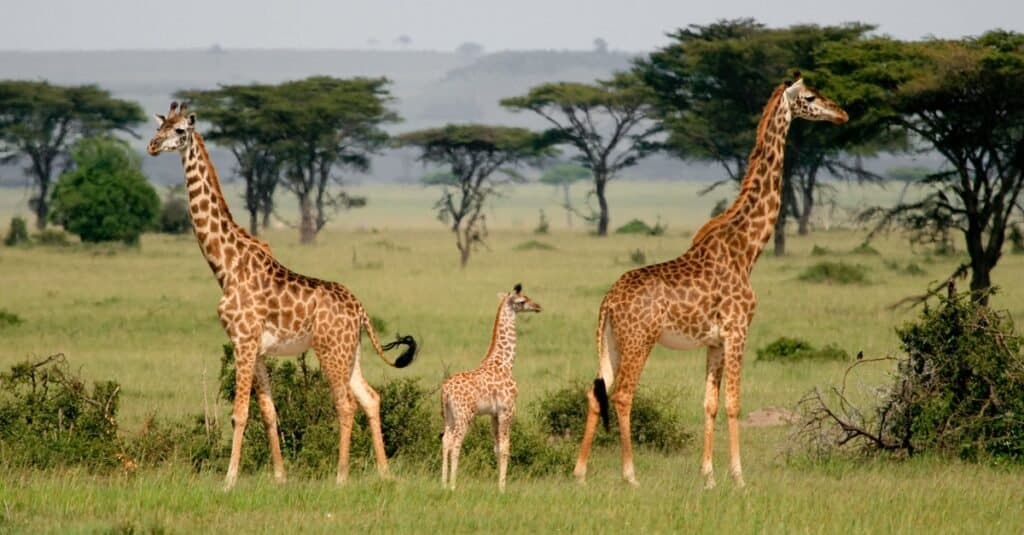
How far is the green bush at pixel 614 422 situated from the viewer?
1272 cm

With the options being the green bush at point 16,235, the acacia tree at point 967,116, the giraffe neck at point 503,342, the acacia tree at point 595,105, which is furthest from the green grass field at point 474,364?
the acacia tree at point 595,105

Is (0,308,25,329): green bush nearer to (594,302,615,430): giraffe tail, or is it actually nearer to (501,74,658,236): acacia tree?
(594,302,615,430): giraffe tail

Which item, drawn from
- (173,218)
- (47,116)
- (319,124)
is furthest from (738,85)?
(47,116)

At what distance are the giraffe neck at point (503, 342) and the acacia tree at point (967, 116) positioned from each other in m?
Result: 12.8

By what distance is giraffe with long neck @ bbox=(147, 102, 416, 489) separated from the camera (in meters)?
9.70

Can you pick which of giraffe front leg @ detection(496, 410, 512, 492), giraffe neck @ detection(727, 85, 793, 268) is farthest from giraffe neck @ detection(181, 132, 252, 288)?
giraffe neck @ detection(727, 85, 793, 268)

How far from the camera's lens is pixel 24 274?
110 feet

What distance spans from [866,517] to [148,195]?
38.2 meters

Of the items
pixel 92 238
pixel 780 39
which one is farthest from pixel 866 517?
pixel 92 238

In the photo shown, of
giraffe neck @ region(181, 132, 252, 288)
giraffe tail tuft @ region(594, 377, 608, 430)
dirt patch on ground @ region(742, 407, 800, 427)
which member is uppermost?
giraffe neck @ region(181, 132, 252, 288)

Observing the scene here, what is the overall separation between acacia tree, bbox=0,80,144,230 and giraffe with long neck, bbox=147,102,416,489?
167 ft

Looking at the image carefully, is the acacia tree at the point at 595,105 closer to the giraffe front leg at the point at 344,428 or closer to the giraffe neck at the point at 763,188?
the giraffe neck at the point at 763,188

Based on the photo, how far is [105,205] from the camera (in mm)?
43906

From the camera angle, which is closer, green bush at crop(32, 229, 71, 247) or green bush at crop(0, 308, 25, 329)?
green bush at crop(0, 308, 25, 329)
